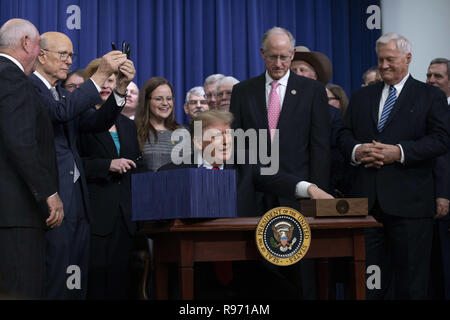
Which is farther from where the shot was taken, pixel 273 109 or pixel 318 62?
pixel 318 62

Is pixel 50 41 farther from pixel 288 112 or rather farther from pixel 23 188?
pixel 288 112

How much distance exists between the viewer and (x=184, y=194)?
2.51 metres

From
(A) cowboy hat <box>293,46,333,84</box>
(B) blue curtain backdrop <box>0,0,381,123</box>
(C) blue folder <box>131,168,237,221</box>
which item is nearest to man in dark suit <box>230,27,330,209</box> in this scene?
(A) cowboy hat <box>293,46,333,84</box>

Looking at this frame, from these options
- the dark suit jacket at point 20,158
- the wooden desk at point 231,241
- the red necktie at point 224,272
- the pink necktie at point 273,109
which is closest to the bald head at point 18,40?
the dark suit jacket at point 20,158

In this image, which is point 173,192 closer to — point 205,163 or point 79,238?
point 205,163

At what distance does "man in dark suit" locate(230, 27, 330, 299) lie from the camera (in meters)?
3.78

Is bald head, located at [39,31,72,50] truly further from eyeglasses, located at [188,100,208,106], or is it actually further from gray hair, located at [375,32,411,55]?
gray hair, located at [375,32,411,55]

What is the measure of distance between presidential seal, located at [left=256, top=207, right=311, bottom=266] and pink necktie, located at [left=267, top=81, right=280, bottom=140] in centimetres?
126

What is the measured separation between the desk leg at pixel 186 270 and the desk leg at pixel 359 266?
69cm

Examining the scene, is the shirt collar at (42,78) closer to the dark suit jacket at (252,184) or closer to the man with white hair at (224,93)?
the dark suit jacket at (252,184)

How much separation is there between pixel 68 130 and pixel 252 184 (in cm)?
103

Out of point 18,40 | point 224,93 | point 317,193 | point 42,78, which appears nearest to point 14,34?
point 18,40
